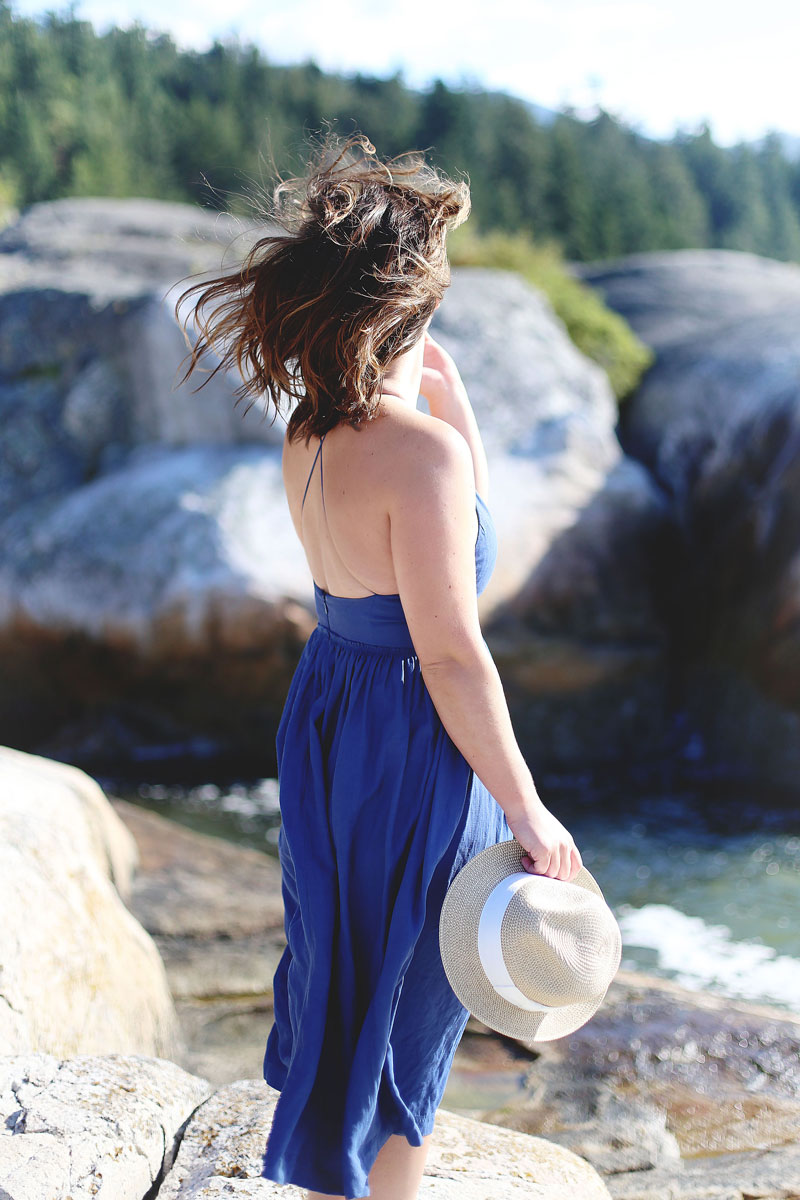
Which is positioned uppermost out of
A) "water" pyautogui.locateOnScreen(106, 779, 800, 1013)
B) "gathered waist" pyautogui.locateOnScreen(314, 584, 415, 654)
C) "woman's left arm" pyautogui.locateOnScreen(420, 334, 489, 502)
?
"woman's left arm" pyautogui.locateOnScreen(420, 334, 489, 502)

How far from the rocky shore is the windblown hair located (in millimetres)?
1330

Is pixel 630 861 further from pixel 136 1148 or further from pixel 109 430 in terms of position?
pixel 109 430

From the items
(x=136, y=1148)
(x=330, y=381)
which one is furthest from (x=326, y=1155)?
(x=330, y=381)

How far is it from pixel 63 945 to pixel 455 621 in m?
1.58

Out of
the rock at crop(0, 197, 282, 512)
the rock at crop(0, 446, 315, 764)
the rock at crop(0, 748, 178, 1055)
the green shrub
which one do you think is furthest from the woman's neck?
the green shrub

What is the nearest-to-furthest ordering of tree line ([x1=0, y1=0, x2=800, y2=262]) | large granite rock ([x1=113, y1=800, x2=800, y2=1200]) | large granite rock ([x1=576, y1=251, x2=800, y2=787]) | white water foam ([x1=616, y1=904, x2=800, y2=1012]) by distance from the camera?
large granite rock ([x1=113, y1=800, x2=800, y2=1200]) → white water foam ([x1=616, y1=904, x2=800, y2=1012]) → large granite rock ([x1=576, y1=251, x2=800, y2=787]) → tree line ([x1=0, y1=0, x2=800, y2=262])

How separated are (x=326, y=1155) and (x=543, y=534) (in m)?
5.53

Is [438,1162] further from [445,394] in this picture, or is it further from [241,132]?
[241,132]

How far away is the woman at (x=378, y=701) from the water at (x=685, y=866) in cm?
274

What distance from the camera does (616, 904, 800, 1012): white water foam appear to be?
13.0 ft

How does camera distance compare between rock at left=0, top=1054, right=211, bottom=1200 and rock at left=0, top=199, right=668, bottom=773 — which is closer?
rock at left=0, top=1054, right=211, bottom=1200

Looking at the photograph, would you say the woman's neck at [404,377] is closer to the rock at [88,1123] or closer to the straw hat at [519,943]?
the straw hat at [519,943]

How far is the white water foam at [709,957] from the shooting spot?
3.97 metres

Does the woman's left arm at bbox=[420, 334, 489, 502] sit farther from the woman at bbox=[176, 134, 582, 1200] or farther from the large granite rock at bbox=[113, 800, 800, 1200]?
the large granite rock at bbox=[113, 800, 800, 1200]
